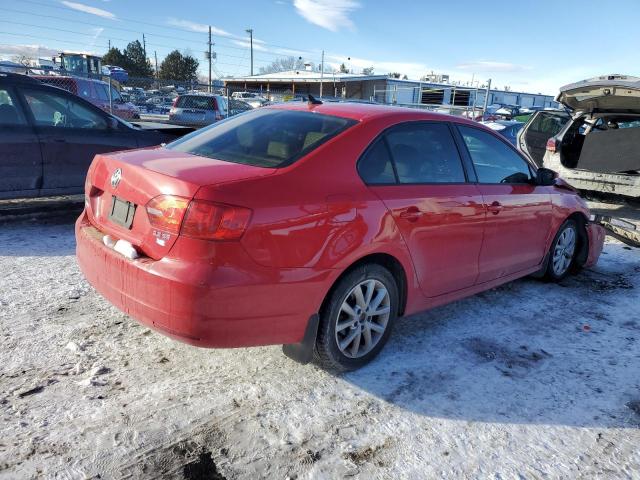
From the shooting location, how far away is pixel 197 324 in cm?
251

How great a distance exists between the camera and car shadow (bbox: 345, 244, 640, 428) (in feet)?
9.61

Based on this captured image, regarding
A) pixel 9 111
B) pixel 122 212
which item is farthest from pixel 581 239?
pixel 9 111

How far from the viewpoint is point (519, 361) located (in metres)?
3.48

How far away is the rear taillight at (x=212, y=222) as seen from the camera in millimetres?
2447

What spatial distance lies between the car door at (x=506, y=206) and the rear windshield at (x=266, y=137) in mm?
1271

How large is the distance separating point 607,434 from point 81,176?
240 inches

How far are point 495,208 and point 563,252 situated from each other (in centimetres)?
175

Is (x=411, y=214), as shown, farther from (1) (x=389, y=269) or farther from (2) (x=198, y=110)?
(2) (x=198, y=110)

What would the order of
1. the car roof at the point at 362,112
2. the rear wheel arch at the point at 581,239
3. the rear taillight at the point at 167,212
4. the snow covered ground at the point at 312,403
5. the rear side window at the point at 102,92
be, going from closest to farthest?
the snow covered ground at the point at 312,403 < the rear taillight at the point at 167,212 < the car roof at the point at 362,112 < the rear wheel arch at the point at 581,239 < the rear side window at the point at 102,92

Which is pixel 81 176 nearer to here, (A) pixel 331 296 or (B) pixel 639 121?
(A) pixel 331 296

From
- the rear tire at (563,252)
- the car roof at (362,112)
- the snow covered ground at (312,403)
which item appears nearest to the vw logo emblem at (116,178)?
the snow covered ground at (312,403)

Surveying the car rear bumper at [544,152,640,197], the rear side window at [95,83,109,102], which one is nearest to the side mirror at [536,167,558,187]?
the car rear bumper at [544,152,640,197]

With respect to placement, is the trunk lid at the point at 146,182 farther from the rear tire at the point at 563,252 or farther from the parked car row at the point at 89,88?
the parked car row at the point at 89,88

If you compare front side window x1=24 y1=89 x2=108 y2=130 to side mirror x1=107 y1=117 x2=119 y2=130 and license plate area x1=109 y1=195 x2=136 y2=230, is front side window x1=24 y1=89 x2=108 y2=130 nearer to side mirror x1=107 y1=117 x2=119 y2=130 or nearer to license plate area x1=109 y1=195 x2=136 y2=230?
side mirror x1=107 y1=117 x2=119 y2=130
